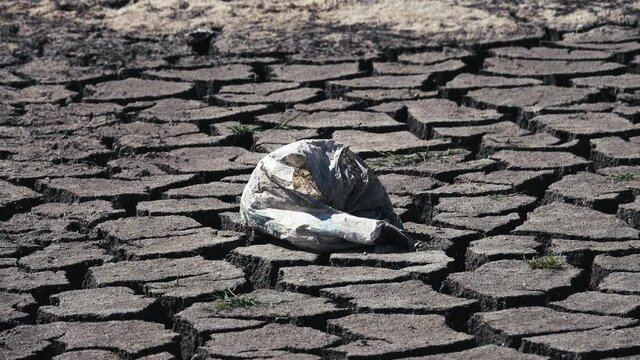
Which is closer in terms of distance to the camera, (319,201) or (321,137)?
(319,201)

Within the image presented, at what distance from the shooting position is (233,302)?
4.42 metres

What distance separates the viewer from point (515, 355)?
4016mm

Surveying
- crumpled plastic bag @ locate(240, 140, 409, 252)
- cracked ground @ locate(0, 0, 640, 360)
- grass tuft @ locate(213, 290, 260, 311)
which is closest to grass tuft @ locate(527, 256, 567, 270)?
cracked ground @ locate(0, 0, 640, 360)

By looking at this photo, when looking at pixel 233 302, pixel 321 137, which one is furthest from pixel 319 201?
pixel 321 137

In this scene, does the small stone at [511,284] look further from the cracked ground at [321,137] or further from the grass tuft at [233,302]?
the grass tuft at [233,302]

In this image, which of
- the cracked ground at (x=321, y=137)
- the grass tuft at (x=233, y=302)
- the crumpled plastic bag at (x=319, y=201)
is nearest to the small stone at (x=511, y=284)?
the cracked ground at (x=321, y=137)

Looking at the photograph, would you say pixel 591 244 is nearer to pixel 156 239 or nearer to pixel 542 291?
pixel 542 291

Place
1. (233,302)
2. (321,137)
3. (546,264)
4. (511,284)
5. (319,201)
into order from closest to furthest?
(233,302) < (511,284) < (546,264) < (319,201) < (321,137)

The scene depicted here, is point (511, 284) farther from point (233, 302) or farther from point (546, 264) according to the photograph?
point (233, 302)

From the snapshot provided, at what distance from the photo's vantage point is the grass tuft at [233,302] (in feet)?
14.4

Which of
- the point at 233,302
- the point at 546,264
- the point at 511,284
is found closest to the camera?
the point at 233,302

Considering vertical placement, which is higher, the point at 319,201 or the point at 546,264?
the point at 319,201

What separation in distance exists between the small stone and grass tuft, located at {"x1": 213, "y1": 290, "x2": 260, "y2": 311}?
0.57m

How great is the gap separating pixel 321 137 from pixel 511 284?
1.97 metres
